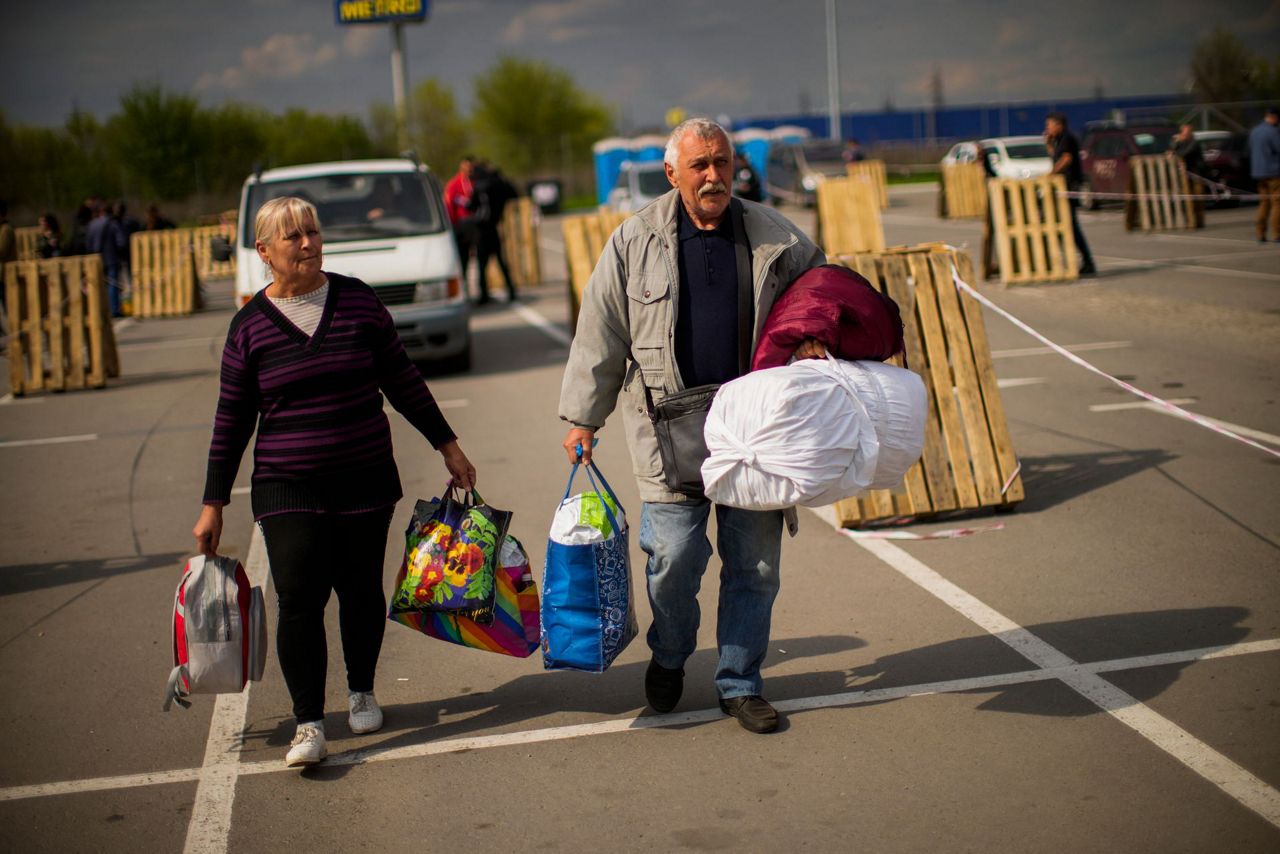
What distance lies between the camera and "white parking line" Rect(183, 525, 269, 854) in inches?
155

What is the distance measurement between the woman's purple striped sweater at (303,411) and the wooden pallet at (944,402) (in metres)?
3.16

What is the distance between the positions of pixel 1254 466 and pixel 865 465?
4596 millimetres

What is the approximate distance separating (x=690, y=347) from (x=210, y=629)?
5.97 ft

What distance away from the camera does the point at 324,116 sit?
6662 cm

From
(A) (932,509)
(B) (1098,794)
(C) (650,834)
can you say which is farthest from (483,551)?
(A) (932,509)

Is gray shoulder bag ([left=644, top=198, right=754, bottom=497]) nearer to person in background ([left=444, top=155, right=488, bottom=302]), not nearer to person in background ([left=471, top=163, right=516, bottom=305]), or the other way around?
person in background ([left=444, top=155, right=488, bottom=302])

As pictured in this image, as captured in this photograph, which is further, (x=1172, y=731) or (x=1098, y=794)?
(x=1172, y=731)

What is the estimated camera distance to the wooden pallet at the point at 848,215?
2111 cm

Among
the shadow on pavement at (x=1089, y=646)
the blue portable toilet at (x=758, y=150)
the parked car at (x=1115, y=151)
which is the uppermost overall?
the blue portable toilet at (x=758, y=150)

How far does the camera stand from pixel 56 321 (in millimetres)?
13820

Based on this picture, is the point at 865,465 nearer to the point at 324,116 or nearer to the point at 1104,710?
the point at 1104,710

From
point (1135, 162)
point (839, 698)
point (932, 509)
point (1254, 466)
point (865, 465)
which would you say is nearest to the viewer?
point (865, 465)

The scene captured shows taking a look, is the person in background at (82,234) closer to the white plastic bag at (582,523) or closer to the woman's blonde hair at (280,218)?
the woman's blonde hair at (280,218)

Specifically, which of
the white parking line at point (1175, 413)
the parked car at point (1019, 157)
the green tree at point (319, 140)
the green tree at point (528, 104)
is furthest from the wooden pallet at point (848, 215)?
the green tree at point (528, 104)
